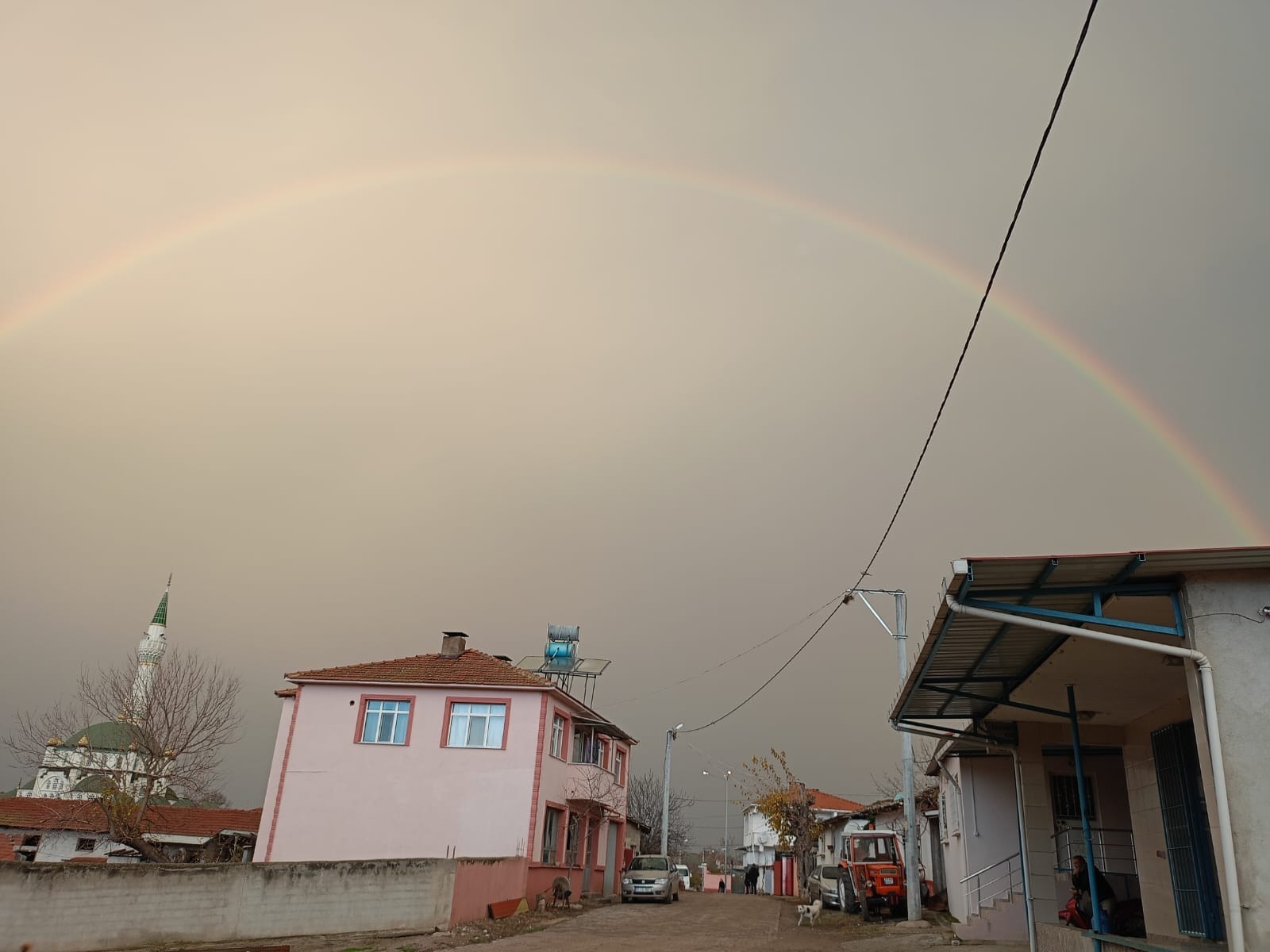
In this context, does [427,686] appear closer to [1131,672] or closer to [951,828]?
[951,828]

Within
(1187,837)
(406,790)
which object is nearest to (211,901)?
(406,790)

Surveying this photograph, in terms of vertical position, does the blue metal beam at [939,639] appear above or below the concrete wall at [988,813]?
above

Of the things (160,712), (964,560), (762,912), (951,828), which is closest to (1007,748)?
(951,828)


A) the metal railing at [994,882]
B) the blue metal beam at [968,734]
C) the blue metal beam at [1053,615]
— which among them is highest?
the blue metal beam at [1053,615]

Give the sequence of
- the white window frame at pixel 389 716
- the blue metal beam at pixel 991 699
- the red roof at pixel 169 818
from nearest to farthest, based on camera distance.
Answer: the blue metal beam at pixel 991 699 < the white window frame at pixel 389 716 < the red roof at pixel 169 818

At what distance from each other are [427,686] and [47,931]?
49.5 feet

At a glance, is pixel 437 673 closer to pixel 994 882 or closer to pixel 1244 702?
pixel 994 882

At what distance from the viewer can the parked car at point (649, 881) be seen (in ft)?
98.1

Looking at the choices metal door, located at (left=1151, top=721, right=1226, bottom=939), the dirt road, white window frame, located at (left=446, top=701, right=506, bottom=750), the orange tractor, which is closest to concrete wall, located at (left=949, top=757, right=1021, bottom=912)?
the dirt road

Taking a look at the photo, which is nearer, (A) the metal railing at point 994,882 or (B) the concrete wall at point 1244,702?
(B) the concrete wall at point 1244,702

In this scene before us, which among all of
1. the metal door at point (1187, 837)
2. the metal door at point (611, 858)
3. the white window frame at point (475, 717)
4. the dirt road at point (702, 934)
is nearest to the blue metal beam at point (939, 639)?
the metal door at point (1187, 837)

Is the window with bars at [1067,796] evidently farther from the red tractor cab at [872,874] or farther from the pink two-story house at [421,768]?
the pink two-story house at [421,768]

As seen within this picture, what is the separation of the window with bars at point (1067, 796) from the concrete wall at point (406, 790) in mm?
14632

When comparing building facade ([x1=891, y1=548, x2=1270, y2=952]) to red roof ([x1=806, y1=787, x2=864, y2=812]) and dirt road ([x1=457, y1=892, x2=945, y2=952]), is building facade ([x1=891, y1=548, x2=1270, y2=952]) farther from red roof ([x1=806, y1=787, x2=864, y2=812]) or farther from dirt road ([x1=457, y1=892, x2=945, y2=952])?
red roof ([x1=806, y1=787, x2=864, y2=812])
